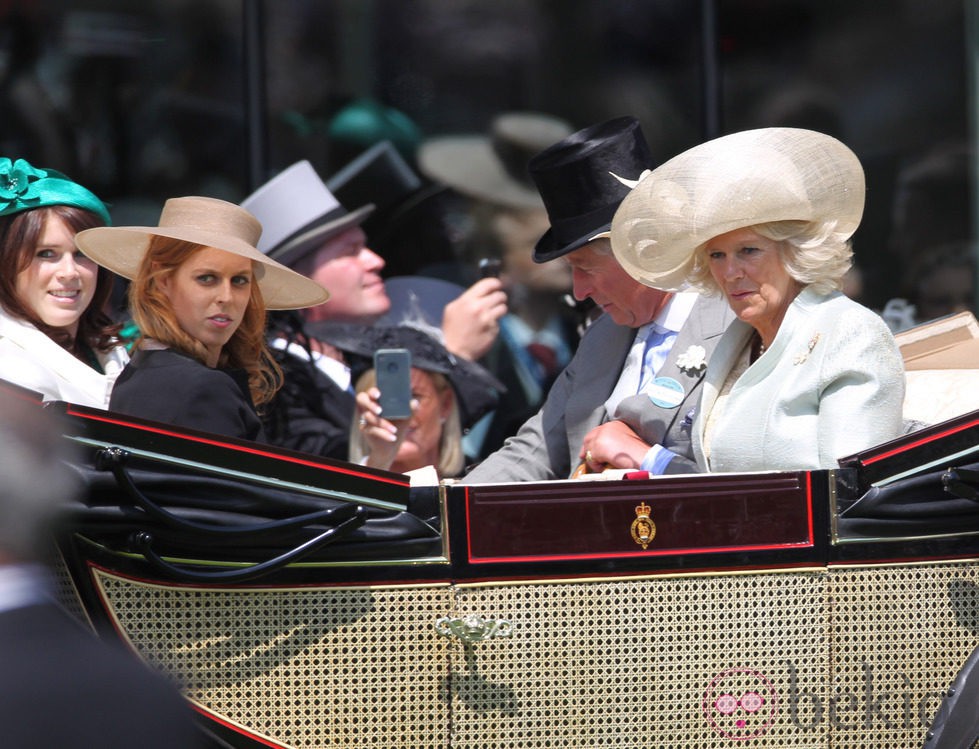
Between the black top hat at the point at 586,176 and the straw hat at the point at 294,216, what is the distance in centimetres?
128

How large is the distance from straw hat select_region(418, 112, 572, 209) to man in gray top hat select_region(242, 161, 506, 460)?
77 cm

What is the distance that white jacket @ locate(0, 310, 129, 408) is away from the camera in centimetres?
304

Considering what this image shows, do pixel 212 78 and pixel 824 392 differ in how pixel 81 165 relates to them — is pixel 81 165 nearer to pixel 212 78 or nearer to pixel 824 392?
pixel 212 78

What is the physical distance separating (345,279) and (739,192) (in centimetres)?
213

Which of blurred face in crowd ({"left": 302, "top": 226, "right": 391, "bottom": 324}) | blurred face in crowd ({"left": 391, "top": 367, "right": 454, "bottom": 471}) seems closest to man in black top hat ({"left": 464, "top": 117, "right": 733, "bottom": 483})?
blurred face in crowd ({"left": 391, "top": 367, "right": 454, "bottom": 471})

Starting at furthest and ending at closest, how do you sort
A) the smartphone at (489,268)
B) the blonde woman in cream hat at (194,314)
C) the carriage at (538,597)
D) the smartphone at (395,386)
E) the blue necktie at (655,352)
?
1. the smartphone at (489,268)
2. the smartphone at (395,386)
3. the blue necktie at (655,352)
4. the blonde woman in cream hat at (194,314)
5. the carriage at (538,597)

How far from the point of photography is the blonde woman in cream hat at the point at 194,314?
115 inches

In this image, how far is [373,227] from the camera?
540 centimetres

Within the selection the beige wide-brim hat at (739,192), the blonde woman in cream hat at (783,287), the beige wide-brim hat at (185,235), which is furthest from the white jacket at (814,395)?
the beige wide-brim hat at (185,235)

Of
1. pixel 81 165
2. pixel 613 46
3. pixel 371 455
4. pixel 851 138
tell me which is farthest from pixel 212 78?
pixel 851 138

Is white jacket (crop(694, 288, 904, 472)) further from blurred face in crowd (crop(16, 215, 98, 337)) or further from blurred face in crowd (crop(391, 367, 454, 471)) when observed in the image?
blurred face in crowd (crop(16, 215, 98, 337))

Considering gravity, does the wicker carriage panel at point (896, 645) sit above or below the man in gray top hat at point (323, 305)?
below

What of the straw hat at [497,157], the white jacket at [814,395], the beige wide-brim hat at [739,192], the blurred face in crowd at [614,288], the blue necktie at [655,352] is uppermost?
the straw hat at [497,157]

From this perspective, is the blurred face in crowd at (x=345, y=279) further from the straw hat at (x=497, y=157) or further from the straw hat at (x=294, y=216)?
the straw hat at (x=497, y=157)
